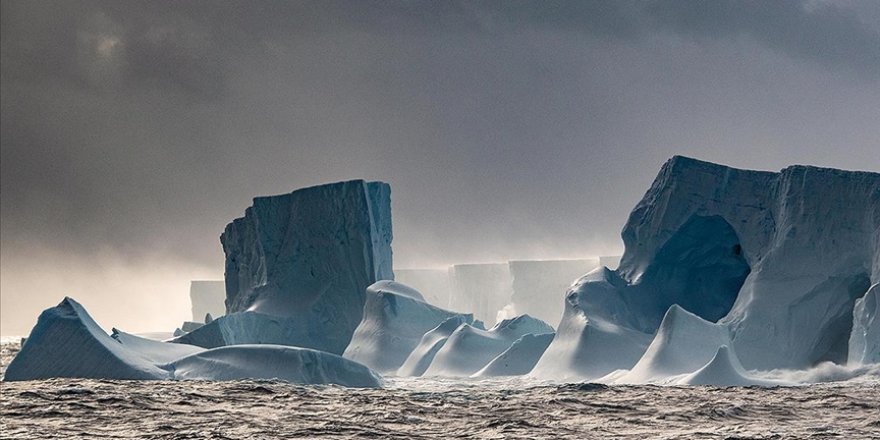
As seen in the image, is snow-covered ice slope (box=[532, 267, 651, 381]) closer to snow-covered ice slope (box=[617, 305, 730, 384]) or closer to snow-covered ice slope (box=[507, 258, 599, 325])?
snow-covered ice slope (box=[617, 305, 730, 384])

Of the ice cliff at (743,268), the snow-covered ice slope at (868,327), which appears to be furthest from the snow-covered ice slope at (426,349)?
the snow-covered ice slope at (868,327)

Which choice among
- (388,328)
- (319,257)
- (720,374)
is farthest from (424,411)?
(319,257)

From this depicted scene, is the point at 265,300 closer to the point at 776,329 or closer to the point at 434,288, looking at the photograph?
the point at 776,329

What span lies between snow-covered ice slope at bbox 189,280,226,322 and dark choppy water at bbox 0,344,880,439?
4588cm

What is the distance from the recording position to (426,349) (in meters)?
25.0

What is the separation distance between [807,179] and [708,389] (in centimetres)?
575

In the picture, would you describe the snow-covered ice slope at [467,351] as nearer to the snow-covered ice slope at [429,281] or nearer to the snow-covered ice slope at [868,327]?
the snow-covered ice slope at [868,327]

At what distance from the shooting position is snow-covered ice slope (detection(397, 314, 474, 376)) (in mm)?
24547

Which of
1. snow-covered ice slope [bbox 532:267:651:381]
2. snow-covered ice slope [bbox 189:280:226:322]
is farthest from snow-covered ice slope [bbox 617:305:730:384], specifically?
snow-covered ice slope [bbox 189:280:226:322]

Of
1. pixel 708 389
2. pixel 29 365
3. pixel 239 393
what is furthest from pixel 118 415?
pixel 708 389

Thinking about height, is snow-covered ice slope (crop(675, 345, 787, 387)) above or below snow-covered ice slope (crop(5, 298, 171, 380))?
below

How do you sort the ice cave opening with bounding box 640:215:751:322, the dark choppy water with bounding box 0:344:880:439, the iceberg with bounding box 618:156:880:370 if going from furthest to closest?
the ice cave opening with bounding box 640:215:751:322 → the iceberg with bounding box 618:156:880:370 → the dark choppy water with bounding box 0:344:880:439

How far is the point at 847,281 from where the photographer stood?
61.4 ft

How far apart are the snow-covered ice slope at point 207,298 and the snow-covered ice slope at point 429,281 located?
10035 mm
